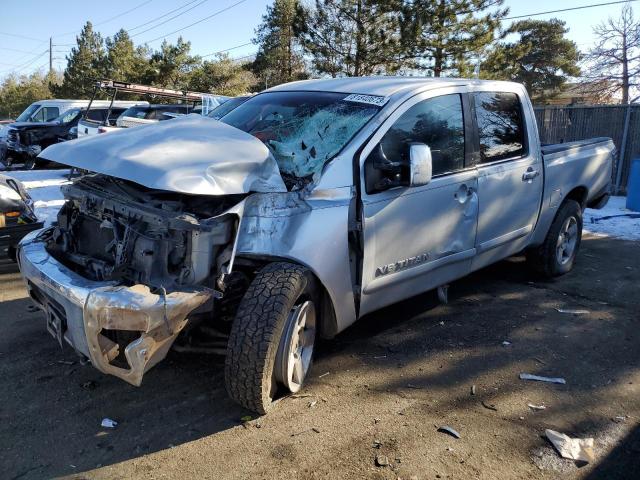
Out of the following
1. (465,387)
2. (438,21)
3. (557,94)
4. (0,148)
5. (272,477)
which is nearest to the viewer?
(272,477)

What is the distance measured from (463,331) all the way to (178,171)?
2.69m

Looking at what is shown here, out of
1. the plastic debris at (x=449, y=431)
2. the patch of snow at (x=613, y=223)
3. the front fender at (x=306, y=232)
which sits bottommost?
the plastic debris at (x=449, y=431)

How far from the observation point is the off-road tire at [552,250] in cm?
551

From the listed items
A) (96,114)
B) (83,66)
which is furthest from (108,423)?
(83,66)

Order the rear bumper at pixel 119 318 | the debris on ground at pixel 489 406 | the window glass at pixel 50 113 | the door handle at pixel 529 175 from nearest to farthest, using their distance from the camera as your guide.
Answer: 1. the rear bumper at pixel 119 318
2. the debris on ground at pixel 489 406
3. the door handle at pixel 529 175
4. the window glass at pixel 50 113

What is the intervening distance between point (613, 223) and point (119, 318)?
8556 mm

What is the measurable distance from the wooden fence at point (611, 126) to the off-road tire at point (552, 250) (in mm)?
6462

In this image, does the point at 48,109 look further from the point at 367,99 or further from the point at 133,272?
the point at 133,272

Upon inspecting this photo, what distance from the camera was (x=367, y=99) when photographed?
3.83 metres

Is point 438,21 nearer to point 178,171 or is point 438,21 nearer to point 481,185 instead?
point 481,185

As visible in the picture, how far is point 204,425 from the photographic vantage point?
3.08 m

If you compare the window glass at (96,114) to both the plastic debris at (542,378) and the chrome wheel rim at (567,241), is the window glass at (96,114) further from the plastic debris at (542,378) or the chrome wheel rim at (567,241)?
the plastic debris at (542,378)

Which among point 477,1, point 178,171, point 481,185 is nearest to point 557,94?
point 477,1

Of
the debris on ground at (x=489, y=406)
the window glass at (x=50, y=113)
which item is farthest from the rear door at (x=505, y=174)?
the window glass at (x=50, y=113)
